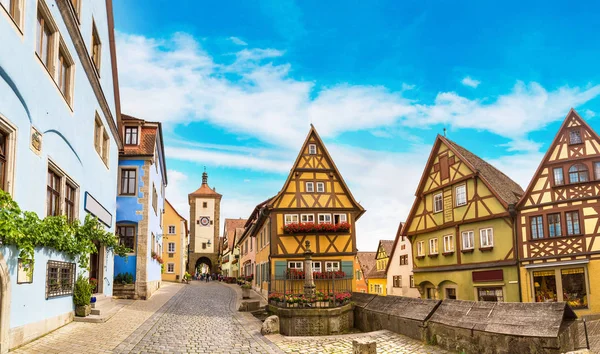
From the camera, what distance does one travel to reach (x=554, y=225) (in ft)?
76.6

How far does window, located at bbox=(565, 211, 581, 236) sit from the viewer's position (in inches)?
891

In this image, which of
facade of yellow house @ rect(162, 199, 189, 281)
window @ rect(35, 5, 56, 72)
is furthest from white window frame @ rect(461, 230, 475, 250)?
facade of yellow house @ rect(162, 199, 189, 281)

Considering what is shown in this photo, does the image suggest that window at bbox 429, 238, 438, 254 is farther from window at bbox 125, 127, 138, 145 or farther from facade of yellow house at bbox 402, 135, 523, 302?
window at bbox 125, 127, 138, 145

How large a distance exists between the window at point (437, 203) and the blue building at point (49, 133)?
18.8 m

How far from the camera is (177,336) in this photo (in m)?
14.0

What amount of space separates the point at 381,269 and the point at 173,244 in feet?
72.9

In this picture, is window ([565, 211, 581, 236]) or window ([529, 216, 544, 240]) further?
window ([529, 216, 544, 240])

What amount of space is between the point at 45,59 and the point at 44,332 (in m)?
6.40

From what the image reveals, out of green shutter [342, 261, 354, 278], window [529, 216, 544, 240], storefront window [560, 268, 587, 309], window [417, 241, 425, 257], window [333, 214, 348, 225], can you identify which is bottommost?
storefront window [560, 268, 587, 309]

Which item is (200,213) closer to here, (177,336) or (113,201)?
(113,201)

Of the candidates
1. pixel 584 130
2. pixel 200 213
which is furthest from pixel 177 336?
pixel 200 213

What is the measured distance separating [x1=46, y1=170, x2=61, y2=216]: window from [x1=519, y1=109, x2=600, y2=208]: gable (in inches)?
782

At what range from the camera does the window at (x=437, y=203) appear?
99.2 feet

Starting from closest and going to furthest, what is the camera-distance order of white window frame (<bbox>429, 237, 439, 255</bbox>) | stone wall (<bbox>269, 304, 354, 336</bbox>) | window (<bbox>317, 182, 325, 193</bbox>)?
1. stone wall (<bbox>269, 304, 354, 336</bbox>)
2. white window frame (<bbox>429, 237, 439, 255</bbox>)
3. window (<bbox>317, 182, 325, 193</bbox>)
